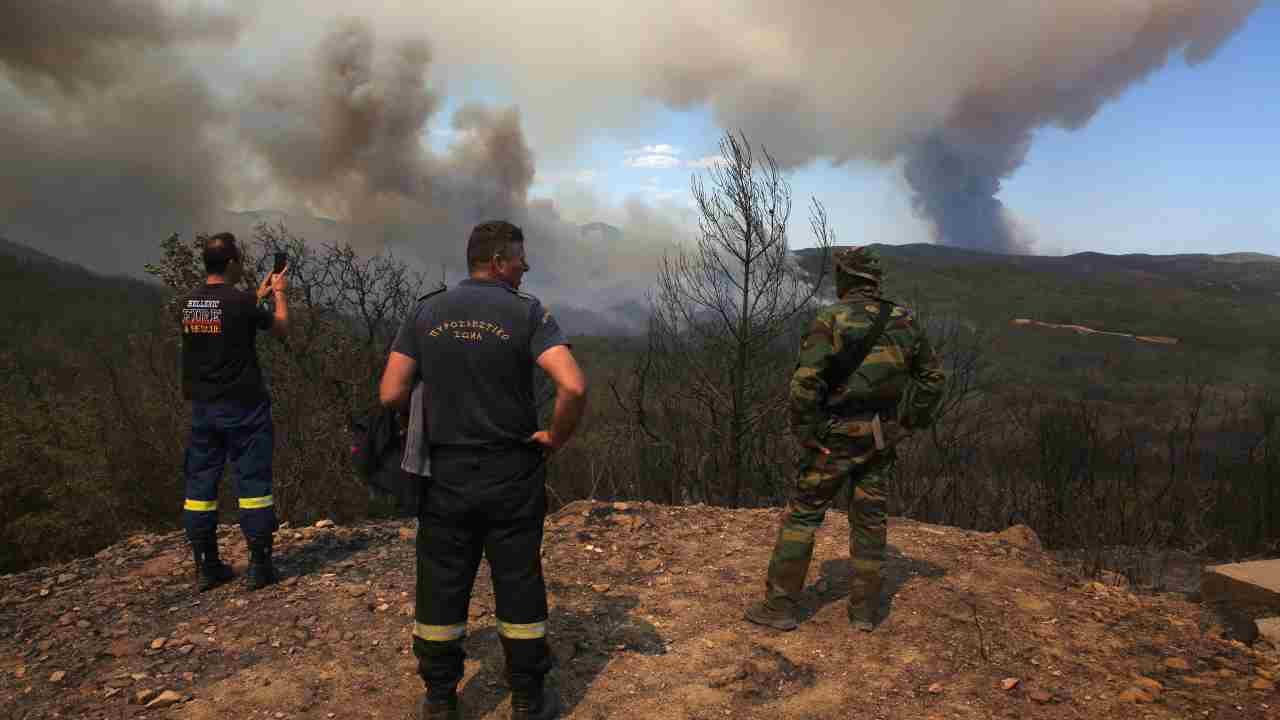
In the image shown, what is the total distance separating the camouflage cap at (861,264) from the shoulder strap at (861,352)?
17 centimetres

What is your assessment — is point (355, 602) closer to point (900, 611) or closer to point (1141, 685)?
point (900, 611)

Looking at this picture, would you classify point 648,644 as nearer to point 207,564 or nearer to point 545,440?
point 545,440

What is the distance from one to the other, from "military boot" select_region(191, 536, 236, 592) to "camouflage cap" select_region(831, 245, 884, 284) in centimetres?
411

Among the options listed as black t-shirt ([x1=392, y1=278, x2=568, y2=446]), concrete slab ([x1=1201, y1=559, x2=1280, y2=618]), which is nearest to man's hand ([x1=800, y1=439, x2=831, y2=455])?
black t-shirt ([x1=392, y1=278, x2=568, y2=446])

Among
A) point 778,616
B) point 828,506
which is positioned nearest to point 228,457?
point 778,616

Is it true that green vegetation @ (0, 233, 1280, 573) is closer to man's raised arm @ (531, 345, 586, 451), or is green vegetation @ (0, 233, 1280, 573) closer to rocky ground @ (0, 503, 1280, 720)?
rocky ground @ (0, 503, 1280, 720)

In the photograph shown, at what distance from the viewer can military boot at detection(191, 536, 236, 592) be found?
4605 millimetres

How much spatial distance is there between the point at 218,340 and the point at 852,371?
359 centimetres

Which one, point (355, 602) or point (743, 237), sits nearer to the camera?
point (355, 602)

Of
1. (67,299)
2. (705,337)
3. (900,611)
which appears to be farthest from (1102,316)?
(67,299)

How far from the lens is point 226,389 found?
436cm

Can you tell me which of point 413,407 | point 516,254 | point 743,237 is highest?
point 743,237

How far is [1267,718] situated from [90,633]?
593 cm

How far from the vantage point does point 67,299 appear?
373ft
